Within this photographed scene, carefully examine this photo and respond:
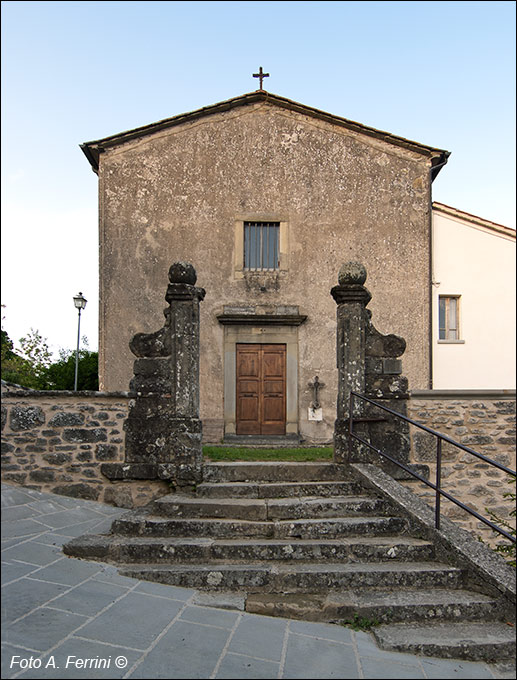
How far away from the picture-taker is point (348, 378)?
5832mm

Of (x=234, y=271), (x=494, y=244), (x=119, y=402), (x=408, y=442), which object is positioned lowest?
(x=408, y=442)

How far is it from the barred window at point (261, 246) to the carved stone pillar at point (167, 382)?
218 inches

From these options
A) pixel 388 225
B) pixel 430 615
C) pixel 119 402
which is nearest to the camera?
pixel 430 615

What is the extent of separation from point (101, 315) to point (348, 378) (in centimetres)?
655

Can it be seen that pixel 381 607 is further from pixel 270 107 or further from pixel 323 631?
pixel 270 107

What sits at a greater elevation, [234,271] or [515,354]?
[234,271]

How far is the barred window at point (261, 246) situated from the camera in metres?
11.0

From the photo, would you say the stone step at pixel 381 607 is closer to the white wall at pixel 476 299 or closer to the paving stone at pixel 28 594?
the paving stone at pixel 28 594

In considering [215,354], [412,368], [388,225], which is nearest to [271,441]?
[215,354]

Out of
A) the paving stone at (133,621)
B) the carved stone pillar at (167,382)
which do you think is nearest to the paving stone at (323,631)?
the paving stone at (133,621)

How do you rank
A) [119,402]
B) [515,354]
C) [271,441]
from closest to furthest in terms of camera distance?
1. [119,402]
2. [271,441]
3. [515,354]

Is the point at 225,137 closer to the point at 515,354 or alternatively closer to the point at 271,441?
the point at 271,441

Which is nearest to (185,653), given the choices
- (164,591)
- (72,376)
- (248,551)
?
(164,591)

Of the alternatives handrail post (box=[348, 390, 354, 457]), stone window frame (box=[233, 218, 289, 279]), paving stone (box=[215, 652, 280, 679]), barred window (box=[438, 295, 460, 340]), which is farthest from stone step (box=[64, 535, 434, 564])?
barred window (box=[438, 295, 460, 340])
